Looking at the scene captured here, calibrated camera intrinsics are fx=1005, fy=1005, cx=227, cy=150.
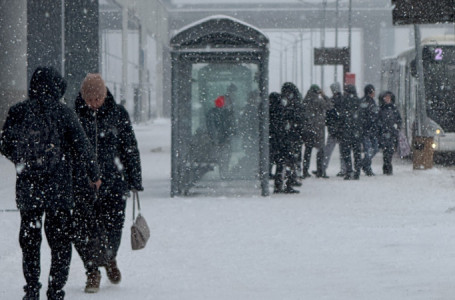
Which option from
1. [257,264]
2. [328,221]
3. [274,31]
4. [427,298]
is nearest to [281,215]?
[328,221]

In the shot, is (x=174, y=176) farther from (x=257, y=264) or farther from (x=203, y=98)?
(x=257, y=264)

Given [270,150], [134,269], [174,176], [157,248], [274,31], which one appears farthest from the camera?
[274,31]

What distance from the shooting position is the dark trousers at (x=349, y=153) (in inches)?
714

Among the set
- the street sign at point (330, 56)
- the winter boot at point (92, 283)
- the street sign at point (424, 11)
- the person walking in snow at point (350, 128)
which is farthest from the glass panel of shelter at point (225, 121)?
the street sign at point (330, 56)

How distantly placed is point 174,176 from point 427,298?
8115 millimetres

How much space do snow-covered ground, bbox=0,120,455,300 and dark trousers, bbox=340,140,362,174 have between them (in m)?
2.45

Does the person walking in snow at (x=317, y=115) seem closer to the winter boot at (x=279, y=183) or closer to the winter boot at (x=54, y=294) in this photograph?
the winter boot at (x=279, y=183)

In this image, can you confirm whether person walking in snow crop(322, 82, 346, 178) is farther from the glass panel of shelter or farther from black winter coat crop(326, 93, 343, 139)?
the glass panel of shelter

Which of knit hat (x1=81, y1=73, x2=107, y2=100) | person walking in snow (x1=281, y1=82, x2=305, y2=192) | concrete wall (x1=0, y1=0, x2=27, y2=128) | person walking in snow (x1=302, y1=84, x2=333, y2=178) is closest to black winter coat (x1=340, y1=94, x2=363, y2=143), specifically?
person walking in snow (x1=302, y1=84, x2=333, y2=178)

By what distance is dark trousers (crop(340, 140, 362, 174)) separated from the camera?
714 inches

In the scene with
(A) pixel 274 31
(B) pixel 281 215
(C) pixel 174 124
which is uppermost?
(A) pixel 274 31

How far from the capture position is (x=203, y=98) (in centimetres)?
1497

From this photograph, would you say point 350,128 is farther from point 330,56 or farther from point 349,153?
point 330,56

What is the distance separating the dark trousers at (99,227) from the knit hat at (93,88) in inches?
28.3
